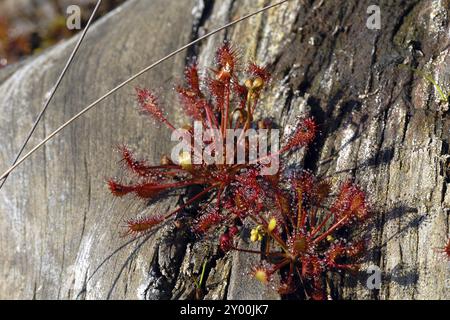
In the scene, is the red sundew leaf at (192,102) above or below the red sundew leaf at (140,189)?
above

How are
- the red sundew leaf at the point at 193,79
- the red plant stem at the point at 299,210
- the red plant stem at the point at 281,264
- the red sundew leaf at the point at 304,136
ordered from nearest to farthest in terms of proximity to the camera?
the red plant stem at the point at 281,264, the red plant stem at the point at 299,210, the red sundew leaf at the point at 304,136, the red sundew leaf at the point at 193,79

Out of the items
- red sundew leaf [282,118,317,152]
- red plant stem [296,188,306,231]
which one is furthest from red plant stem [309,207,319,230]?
red sundew leaf [282,118,317,152]

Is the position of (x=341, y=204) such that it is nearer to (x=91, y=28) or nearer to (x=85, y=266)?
(x=85, y=266)

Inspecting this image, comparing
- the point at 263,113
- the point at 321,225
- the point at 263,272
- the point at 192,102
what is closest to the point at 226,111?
the point at 192,102

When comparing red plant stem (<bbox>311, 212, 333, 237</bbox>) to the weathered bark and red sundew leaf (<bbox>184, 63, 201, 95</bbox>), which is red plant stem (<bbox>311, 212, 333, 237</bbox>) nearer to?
the weathered bark

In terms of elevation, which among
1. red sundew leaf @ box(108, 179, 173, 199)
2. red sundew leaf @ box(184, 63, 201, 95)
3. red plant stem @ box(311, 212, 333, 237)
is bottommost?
red plant stem @ box(311, 212, 333, 237)

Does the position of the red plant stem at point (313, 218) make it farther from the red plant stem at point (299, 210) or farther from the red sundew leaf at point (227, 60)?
the red sundew leaf at point (227, 60)

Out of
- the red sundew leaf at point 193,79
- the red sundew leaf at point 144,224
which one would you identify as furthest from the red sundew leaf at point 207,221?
the red sundew leaf at point 193,79
